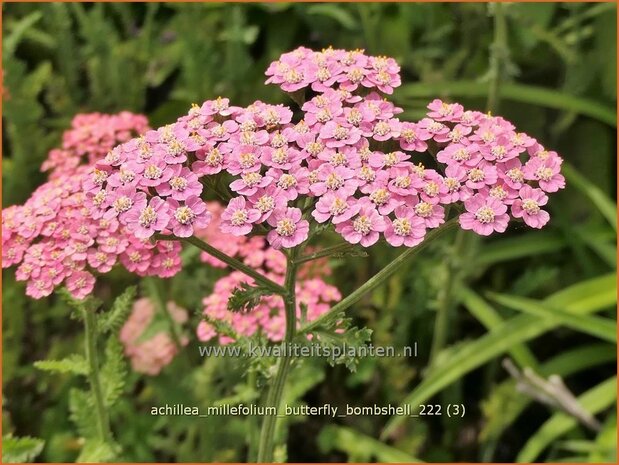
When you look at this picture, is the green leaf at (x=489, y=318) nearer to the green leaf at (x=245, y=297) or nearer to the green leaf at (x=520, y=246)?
the green leaf at (x=520, y=246)

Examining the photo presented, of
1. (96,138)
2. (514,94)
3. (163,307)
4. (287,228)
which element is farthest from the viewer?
(514,94)

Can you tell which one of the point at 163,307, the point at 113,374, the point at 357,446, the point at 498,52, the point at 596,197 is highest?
the point at 498,52

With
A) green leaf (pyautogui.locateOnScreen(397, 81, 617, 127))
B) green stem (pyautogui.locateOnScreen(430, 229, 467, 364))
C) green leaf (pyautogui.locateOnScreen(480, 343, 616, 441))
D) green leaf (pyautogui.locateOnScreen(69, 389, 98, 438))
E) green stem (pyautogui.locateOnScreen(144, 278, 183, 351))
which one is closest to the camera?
green leaf (pyautogui.locateOnScreen(69, 389, 98, 438))

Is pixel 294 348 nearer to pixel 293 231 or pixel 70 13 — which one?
pixel 293 231

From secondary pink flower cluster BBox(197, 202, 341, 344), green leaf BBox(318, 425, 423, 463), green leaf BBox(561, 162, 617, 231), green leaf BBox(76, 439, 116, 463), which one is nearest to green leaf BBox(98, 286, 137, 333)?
secondary pink flower cluster BBox(197, 202, 341, 344)

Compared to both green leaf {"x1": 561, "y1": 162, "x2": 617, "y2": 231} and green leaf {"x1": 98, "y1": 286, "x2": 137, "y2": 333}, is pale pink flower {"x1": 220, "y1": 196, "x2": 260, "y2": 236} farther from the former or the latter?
green leaf {"x1": 561, "y1": 162, "x2": 617, "y2": 231}

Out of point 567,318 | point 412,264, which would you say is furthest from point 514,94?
point 567,318

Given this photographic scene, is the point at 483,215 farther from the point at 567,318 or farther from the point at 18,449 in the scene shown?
the point at 567,318
